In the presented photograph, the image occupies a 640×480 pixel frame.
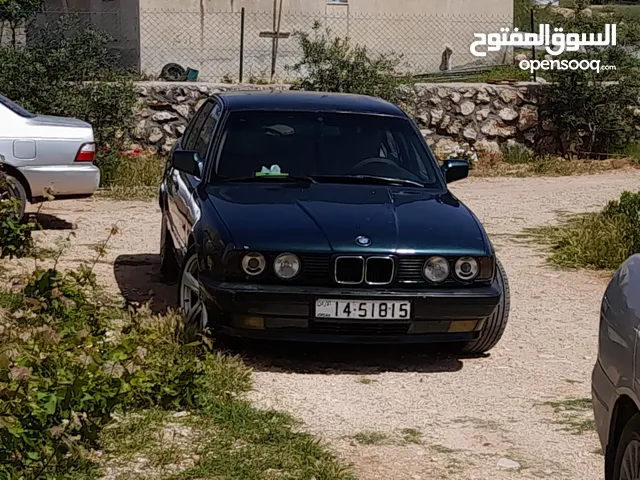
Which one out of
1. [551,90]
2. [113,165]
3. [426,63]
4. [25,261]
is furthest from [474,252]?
[426,63]

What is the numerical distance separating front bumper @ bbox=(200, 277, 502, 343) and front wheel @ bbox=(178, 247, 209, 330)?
16 centimetres

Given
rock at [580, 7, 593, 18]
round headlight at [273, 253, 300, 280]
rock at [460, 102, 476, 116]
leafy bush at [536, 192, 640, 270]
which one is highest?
rock at [580, 7, 593, 18]

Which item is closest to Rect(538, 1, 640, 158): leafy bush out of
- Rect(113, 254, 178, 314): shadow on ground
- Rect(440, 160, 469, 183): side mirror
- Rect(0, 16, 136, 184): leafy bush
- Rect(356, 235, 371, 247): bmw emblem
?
Rect(0, 16, 136, 184): leafy bush

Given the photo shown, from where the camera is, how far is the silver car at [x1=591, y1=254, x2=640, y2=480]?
3.83 metres

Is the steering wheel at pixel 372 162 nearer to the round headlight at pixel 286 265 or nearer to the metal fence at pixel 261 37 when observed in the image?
the round headlight at pixel 286 265

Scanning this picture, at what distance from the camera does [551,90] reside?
57.6 feet

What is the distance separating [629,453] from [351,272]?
276 cm

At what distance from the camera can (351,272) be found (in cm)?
644

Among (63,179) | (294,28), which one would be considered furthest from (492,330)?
(294,28)

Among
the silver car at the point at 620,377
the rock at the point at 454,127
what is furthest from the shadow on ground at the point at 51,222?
the silver car at the point at 620,377

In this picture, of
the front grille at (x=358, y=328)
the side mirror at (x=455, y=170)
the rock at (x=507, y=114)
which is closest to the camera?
the front grille at (x=358, y=328)

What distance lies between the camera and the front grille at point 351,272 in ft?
21.1

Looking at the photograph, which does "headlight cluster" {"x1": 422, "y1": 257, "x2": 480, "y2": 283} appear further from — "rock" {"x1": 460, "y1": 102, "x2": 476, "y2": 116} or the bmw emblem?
"rock" {"x1": 460, "y1": 102, "x2": 476, "y2": 116}

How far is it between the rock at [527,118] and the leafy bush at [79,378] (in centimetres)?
1172
